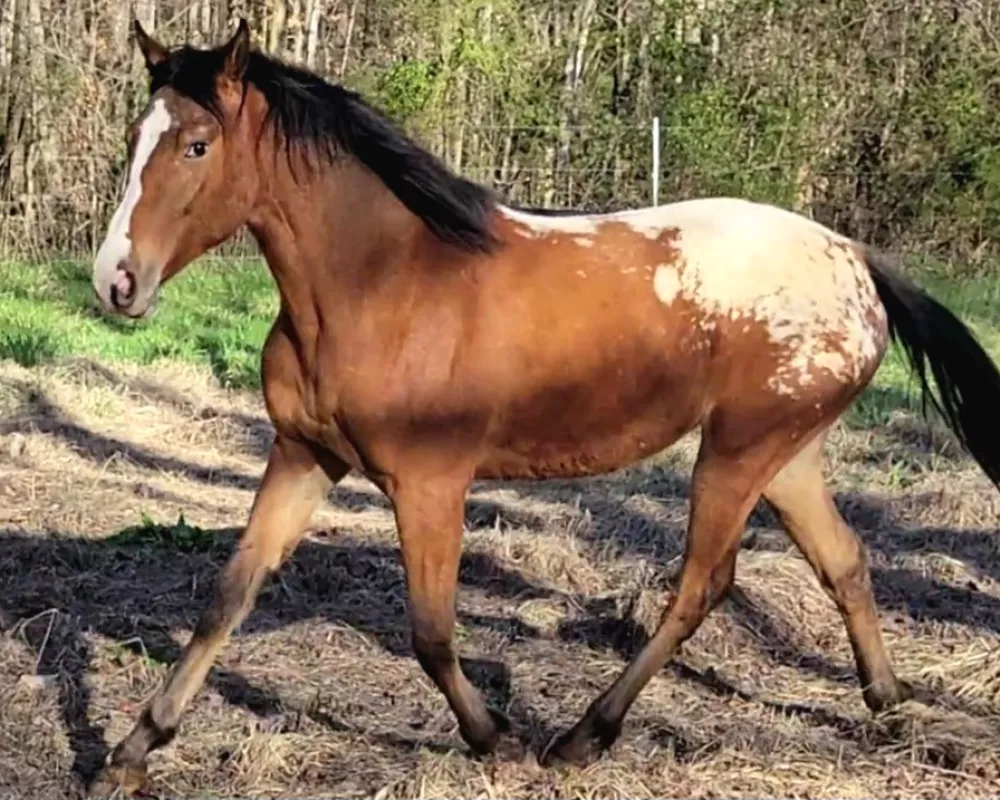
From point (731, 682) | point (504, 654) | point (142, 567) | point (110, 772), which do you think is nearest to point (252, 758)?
point (110, 772)

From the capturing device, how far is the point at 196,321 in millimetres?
12055

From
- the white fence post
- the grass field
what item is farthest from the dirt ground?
the white fence post

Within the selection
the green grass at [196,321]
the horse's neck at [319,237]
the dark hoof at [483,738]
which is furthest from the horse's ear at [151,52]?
the green grass at [196,321]

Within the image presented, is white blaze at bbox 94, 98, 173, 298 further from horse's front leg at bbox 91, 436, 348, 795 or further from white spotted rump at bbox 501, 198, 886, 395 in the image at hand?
white spotted rump at bbox 501, 198, 886, 395

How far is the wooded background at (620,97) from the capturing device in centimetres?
1552

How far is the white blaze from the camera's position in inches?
145

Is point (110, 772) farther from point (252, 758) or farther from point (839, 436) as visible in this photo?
point (839, 436)

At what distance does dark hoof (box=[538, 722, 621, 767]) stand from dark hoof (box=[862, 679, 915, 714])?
0.90 metres

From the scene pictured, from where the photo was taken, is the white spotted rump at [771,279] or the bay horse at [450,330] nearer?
the bay horse at [450,330]

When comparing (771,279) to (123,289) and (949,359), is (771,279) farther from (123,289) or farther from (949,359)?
(123,289)

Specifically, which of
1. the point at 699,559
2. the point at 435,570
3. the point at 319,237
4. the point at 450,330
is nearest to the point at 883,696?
the point at 699,559

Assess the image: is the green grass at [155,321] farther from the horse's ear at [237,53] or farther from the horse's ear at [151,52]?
the horse's ear at [237,53]

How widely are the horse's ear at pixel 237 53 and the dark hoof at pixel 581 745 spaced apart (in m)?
1.92

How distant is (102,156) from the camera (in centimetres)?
1548
